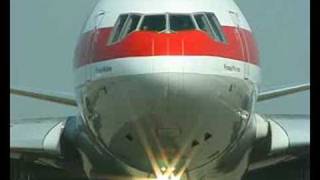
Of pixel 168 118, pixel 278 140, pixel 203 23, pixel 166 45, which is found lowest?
pixel 278 140

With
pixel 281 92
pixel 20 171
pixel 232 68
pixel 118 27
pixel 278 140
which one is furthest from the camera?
pixel 20 171

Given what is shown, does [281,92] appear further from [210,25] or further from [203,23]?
[203,23]

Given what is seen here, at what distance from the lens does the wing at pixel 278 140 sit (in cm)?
1177

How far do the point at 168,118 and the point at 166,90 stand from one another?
0.37 m

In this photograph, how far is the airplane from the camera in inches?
320

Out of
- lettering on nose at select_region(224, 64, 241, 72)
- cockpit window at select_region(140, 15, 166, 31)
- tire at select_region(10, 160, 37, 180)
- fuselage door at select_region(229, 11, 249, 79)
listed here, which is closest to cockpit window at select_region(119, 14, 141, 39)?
cockpit window at select_region(140, 15, 166, 31)

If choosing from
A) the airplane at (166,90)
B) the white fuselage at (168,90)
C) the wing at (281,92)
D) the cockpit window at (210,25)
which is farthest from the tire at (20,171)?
the cockpit window at (210,25)

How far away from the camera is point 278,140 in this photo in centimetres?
1219

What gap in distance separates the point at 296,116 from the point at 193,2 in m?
5.58

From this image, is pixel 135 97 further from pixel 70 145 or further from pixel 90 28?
pixel 70 145

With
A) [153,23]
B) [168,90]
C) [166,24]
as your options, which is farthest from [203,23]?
[168,90]

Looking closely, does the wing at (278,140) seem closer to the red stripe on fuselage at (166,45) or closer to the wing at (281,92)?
the wing at (281,92)

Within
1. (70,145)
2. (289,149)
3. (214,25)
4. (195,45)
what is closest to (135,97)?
(195,45)

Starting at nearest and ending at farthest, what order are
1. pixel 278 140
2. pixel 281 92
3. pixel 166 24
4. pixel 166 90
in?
pixel 166 90 → pixel 166 24 → pixel 278 140 → pixel 281 92
